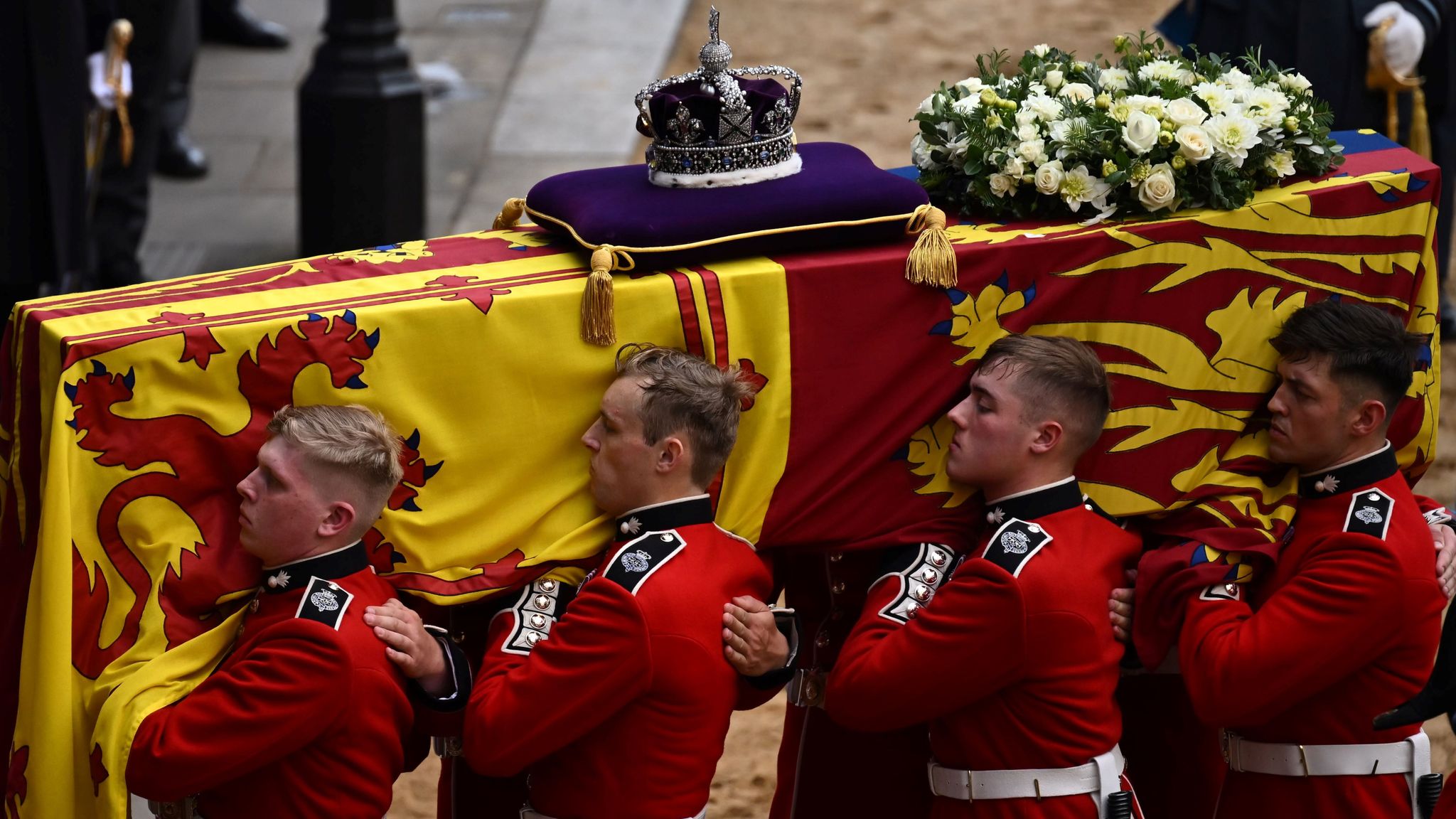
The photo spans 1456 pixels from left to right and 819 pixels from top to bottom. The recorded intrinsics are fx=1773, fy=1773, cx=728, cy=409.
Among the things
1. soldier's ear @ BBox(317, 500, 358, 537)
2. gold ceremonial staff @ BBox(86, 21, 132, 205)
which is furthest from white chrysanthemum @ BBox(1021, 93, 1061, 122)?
gold ceremonial staff @ BBox(86, 21, 132, 205)

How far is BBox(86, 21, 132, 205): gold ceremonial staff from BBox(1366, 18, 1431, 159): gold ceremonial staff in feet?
13.5

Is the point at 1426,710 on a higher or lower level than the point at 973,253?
lower

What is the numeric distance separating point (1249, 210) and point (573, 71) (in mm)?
6359

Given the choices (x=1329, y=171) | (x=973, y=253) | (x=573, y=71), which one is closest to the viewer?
(x=973, y=253)

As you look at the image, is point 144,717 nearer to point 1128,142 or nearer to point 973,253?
point 973,253

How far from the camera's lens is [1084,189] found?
3.42m

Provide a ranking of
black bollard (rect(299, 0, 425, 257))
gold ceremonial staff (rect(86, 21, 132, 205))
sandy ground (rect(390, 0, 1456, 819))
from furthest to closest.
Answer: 1. sandy ground (rect(390, 0, 1456, 819))
2. black bollard (rect(299, 0, 425, 257))
3. gold ceremonial staff (rect(86, 21, 132, 205))

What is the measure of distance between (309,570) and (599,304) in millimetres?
662

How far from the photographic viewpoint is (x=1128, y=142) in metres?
3.42

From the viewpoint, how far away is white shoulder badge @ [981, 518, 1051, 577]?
314 centimetres

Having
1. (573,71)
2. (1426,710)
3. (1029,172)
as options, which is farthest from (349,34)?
(1426,710)

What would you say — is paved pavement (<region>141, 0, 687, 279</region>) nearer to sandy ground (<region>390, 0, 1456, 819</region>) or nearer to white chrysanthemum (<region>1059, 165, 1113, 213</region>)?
sandy ground (<region>390, 0, 1456, 819</region>)

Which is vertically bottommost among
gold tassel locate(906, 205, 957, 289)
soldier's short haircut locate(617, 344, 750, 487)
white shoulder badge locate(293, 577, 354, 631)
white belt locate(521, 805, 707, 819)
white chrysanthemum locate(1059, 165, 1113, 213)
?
white belt locate(521, 805, 707, 819)

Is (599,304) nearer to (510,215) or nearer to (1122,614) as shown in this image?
(510,215)
